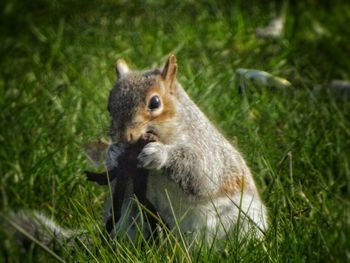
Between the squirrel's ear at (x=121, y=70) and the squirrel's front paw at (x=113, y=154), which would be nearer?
the squirrel's front paw at (x=113, y=154)

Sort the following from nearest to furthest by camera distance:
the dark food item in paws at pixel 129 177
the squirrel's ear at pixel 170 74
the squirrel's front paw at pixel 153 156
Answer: the squirrel's front paw at pixel 153 156 → the dark food item in paws at pixel 129 177 → the squirrel's ear at pixel 170 74

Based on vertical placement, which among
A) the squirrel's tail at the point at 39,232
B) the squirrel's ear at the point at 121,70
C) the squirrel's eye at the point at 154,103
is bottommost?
the squirrel's tail at the point at 39,232

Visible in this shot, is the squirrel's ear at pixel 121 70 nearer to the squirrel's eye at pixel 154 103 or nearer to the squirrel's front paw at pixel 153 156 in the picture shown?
the squirrel's eye at pixel 154 103

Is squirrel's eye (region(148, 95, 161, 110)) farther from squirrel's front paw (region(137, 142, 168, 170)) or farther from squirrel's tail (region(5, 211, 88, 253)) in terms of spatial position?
squirrel's tail (region(5, 211, 88, 253))

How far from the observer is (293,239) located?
8.59 feet

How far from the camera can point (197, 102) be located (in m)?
3.92

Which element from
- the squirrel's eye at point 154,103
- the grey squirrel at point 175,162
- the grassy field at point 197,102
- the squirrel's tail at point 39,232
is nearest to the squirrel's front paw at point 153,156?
the grey squirrel at point 175,162

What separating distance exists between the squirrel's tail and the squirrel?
330 mm

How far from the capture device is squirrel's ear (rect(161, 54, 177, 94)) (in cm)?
292

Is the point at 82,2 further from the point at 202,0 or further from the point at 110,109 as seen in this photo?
the point at 110,109

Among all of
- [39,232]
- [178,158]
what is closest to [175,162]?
[178,158]

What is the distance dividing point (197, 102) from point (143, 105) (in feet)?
3.82

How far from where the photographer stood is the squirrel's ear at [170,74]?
2924mm

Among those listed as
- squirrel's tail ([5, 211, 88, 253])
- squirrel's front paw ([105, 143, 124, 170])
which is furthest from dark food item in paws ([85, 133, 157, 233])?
squirrel's tail ([5, 211, 88, 253])
